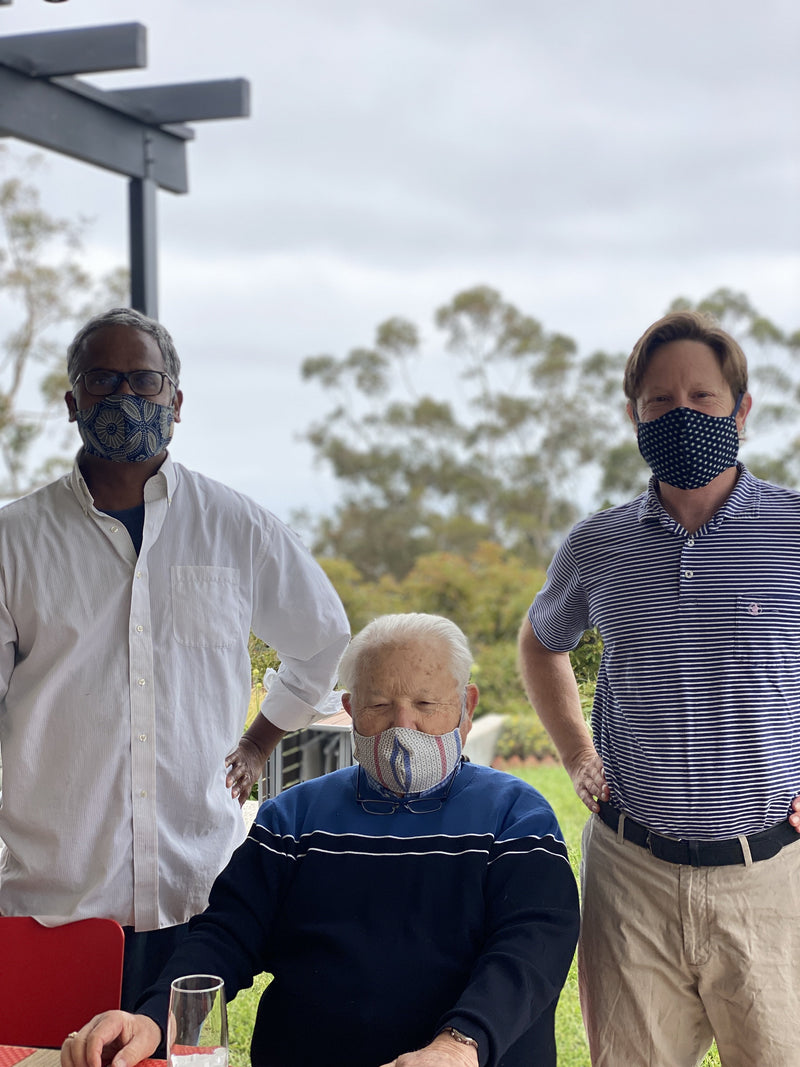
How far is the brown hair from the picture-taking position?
207 centimetres

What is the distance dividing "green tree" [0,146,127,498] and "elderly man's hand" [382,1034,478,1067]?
8559 millimetres

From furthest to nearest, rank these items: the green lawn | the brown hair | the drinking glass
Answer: the green lawn → the brown hair → the drinking glass

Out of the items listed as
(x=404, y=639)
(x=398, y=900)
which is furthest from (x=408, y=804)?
(x=404, y=639)

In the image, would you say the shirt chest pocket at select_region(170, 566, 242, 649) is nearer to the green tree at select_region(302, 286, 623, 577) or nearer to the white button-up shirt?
the white button-up shirt

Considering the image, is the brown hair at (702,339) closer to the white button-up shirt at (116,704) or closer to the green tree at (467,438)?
the white button-up shirt at (116,704)

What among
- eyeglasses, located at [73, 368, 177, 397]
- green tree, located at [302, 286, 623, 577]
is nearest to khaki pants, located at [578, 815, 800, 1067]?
eyeglasses, located at [73, 368, 177, 397]

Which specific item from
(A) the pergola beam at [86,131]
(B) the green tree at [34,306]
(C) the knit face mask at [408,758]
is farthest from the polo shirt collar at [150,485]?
(B) the green tree at [34,306]

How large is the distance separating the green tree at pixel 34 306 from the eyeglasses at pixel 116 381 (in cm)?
769

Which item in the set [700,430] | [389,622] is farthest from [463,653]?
[700,430]

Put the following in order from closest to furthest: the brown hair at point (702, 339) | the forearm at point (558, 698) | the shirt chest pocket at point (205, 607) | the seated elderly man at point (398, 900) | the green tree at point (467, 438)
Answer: the seated elderly man at point (398, 900), the brown hair at point (702, 339), the shirt chest pocket at point (205, 607), the forearm at point (558, 698), the green tree at point (467, 438)

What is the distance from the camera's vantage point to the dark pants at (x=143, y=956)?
7.00 feet

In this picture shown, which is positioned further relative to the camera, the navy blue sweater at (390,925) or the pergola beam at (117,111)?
the pergola beam at (117,111)

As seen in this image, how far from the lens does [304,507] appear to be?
12.0 m

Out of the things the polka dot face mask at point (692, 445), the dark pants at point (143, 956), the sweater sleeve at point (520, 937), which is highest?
the polka dot face mask at point (692, 445)
